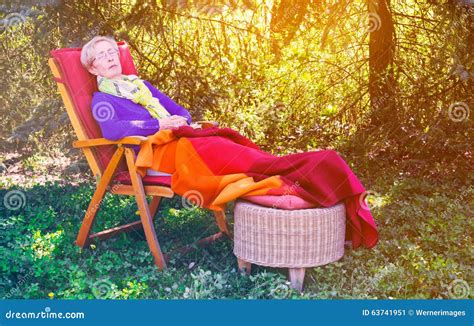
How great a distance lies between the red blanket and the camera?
3650 mm

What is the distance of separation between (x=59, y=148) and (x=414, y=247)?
4.27 metres

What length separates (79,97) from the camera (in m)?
4.30

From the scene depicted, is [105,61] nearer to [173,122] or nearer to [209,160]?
[173,122]

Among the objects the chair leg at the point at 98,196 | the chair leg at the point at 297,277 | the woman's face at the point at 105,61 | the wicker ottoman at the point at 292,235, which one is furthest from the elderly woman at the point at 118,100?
the chair leg at the point at 297,277

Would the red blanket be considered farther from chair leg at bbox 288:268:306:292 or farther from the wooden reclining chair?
chair leg at bbox 288:268:306:292

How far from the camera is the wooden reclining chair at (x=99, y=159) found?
4055mm

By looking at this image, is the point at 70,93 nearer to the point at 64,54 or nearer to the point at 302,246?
the point at 64,54

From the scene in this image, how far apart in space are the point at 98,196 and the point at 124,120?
498 mm

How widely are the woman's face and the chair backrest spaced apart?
0.24ft

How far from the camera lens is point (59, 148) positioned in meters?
7.22

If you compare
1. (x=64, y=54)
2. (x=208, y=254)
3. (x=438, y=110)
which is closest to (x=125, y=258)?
(x=208, y=254)

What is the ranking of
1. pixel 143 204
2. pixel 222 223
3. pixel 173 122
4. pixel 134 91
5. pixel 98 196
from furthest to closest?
pixel 222 223 < pixel 134 91 < pixel 173 122 < pixel 98 196 < pixel 143 204

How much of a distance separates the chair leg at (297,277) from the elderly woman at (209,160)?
397 millimetres

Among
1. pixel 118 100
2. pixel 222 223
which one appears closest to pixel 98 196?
pixel 118 100
